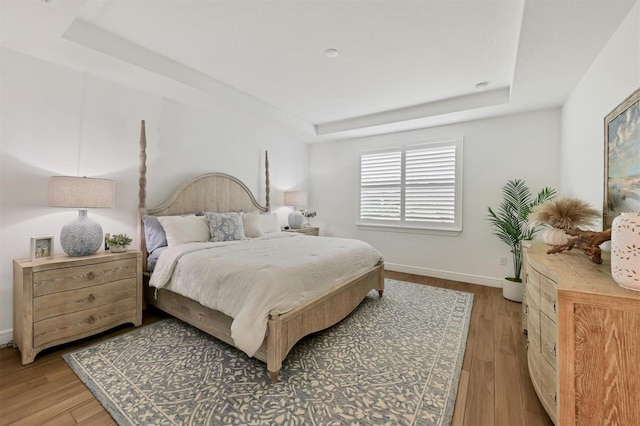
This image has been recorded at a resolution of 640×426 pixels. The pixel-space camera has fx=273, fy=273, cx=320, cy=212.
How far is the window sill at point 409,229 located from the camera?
167 inches

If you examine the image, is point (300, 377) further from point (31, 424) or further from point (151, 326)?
point (151, 326)

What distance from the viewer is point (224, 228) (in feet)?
10.6

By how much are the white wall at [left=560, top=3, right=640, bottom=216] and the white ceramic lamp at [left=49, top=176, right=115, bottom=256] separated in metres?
3.94

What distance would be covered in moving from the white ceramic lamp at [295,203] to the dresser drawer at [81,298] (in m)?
2.63

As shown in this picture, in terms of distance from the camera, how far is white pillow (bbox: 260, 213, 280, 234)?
4031 mm

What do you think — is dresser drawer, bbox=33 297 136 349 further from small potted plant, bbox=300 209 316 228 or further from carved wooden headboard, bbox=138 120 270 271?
small potted plant, bbox=300 209 316 228

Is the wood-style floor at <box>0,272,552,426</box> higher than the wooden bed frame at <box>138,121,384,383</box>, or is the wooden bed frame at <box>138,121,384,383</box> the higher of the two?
the wooden bed frame at <box>138,121,384,383</box>

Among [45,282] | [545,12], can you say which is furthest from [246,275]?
[545,12]

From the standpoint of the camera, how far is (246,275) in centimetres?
200

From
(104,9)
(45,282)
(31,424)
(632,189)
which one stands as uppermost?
(104,9)

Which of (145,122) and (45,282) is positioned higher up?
(145,122)

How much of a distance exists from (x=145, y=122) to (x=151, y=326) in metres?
2.27

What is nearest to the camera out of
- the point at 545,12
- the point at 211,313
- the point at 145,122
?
the point at 545,12

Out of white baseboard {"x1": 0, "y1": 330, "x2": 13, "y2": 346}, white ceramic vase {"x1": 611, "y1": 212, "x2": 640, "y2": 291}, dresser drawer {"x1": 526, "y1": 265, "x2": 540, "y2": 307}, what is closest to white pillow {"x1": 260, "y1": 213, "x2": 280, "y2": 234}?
white baseboard {"x1": 0, "y1": 330, "x2": 13, "y2": 346}
